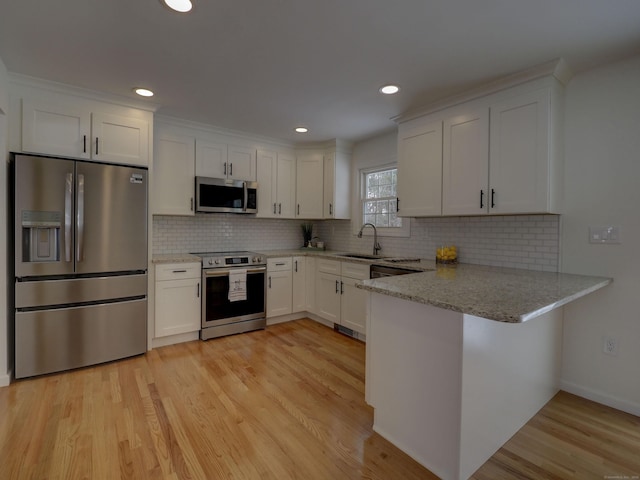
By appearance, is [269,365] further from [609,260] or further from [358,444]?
[609,260]

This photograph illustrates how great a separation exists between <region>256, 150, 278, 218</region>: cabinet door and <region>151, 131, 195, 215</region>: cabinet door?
0.84 metres

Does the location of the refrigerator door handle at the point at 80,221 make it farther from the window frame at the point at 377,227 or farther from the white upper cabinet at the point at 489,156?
the window frame at the point at 377,227

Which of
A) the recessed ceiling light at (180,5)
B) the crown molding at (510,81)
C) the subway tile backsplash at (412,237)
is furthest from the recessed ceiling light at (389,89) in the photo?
the recessed ceiling light at (180,5)

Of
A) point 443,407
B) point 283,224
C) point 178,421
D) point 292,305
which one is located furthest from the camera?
point 283,224

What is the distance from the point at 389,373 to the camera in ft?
5.88

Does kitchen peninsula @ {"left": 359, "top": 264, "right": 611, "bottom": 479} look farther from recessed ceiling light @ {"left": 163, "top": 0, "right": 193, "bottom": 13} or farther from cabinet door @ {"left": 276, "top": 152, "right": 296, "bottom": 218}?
cabinet door @ {"left": 276, "top": 152, "right": 296, "bottom": 218}

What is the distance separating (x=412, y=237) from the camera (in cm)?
360

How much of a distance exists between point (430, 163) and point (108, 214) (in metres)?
2.92

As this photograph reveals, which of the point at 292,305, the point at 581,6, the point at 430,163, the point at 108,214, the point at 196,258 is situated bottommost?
the point at 292,305

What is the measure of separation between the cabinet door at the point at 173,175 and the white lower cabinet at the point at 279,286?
1149 millimetres

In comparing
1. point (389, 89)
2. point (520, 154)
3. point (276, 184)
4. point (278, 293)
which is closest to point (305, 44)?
point (389, 89)

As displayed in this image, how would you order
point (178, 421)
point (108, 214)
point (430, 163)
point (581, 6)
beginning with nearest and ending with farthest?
point (581, 6) < point (178, 421) < point (108, 214) < point (430, 163)

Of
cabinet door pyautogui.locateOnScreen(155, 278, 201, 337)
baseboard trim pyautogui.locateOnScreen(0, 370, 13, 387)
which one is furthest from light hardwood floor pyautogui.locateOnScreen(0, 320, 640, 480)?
cabinet door pyautogui.locateOnScreen(155, 278, 201, 337)

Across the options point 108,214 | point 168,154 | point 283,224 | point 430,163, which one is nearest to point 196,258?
point 108,214
